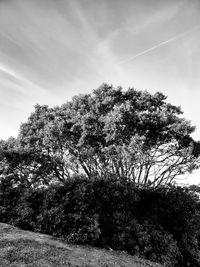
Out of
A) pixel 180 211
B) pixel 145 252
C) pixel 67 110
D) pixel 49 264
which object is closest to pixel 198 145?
pixel 180 211

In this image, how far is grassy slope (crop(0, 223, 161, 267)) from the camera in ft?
25.6

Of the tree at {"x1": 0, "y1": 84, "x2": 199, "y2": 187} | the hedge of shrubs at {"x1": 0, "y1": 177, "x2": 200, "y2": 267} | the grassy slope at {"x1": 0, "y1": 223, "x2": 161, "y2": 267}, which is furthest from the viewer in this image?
the tree at {"x1": 0, "y1": 84, "x2": 199, "y2": 187}

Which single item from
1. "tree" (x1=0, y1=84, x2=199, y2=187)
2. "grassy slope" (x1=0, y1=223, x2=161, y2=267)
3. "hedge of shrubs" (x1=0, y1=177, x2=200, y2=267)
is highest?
"tree" (x1=0, y1=84, x2=199, y2=187)

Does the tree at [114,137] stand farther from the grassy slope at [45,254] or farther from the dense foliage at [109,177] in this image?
the grassy slope at [45,254]

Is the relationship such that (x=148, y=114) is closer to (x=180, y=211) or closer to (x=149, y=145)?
(x=149, y=145)

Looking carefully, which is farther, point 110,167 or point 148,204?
point 110,167

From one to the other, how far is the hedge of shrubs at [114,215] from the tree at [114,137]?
6.69ft

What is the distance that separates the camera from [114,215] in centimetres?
1352

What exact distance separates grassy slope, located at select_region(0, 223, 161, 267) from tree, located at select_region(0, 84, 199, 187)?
20.6ft

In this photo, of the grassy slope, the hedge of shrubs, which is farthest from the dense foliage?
the grassy slope

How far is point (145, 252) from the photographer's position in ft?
42.2

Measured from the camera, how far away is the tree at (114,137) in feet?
50.8

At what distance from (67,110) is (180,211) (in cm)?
1196

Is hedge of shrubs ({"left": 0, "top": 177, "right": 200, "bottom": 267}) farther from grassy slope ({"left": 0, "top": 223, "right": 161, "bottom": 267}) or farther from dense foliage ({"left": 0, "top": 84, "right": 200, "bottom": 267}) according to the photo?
grassy slope ({"left": 0, "top": 223, "right": 161, "bottom": 267})
